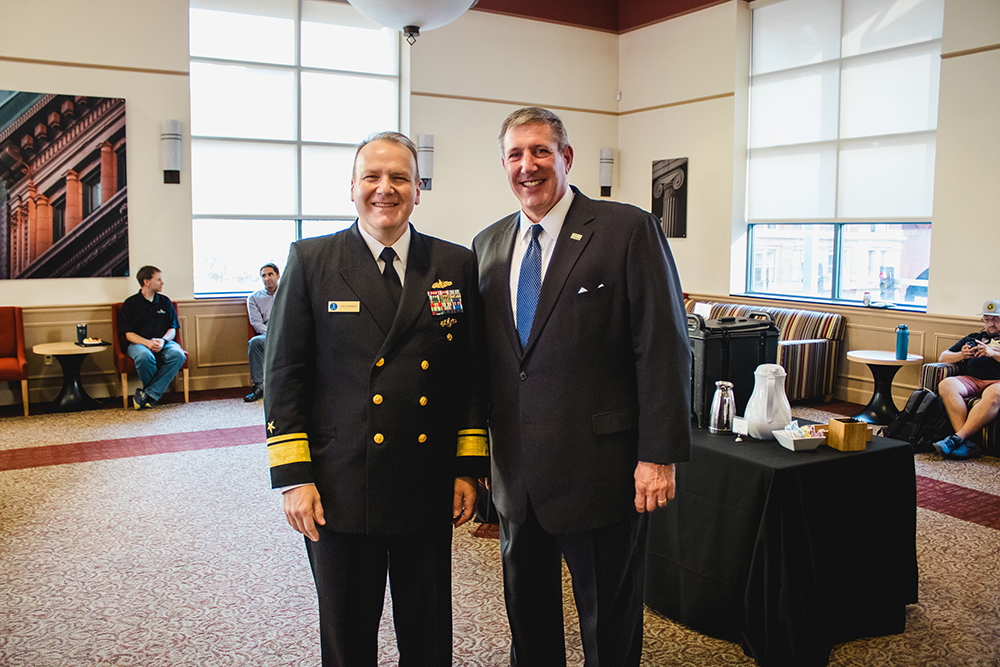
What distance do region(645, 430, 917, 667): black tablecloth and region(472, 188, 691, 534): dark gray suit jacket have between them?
796 millimetres

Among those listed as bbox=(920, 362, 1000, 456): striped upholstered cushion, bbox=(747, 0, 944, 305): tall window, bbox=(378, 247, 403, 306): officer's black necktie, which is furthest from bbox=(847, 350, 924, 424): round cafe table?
bbox=(378, 247, 403, 306): officer's black necktie

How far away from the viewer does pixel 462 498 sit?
2104 mm

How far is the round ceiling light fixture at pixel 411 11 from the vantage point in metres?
5.68

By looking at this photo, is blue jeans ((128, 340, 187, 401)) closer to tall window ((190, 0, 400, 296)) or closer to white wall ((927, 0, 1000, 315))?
tall window ((190, 0, 400, 296))

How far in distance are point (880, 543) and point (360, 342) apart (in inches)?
86.2

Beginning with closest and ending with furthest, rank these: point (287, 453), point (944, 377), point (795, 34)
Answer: point (287, 453), point (944, 377), point (795, 34)

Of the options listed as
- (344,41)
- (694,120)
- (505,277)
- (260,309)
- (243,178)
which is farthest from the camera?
(694,120)

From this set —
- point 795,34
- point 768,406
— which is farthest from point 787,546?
point 795,34

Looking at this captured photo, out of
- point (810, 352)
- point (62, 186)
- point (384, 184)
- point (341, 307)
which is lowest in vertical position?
point (810, 352)

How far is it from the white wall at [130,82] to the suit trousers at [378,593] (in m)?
6.68

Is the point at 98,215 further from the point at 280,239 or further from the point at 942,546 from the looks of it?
the point at 942,546

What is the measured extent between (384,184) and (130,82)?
22.8 ft

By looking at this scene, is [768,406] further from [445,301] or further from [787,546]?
[445,301]

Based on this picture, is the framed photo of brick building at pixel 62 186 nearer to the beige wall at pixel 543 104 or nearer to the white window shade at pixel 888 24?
the beige wall at pixel 543 104
